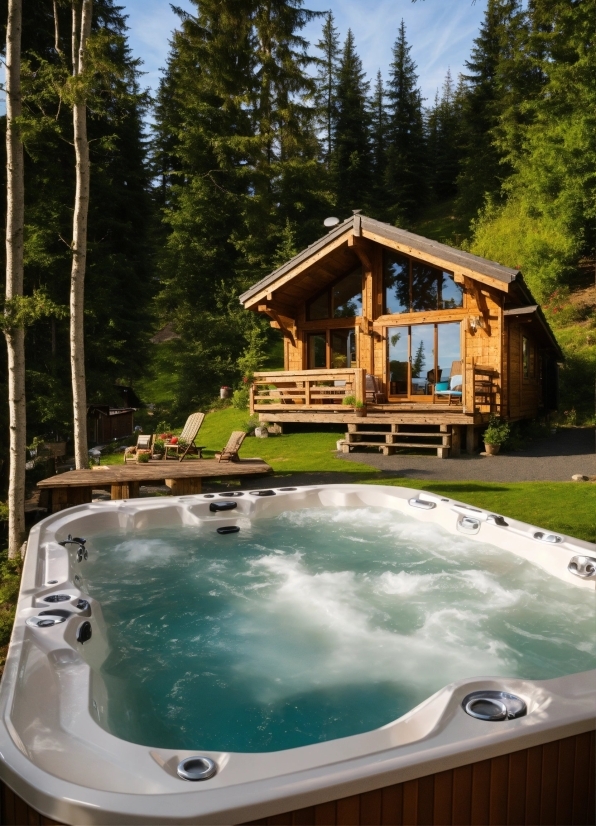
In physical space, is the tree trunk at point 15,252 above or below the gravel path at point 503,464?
above

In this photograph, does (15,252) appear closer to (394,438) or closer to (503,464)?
(394,438)

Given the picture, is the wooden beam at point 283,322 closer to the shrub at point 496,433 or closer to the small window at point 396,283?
the small window at point 396,283

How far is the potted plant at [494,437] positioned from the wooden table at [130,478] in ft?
14.7

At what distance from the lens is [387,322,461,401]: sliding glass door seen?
1312 cm

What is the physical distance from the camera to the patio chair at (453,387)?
41.1 ft

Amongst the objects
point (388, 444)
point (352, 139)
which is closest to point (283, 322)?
point (388, 444)

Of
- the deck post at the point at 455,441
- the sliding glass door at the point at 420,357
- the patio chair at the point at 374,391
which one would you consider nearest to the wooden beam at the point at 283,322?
the patio chair at the point at 374,391

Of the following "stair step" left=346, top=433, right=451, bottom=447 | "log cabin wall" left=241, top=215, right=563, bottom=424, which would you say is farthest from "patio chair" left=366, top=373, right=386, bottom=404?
"stair step" left=346, top=433, right=451, bottom=447

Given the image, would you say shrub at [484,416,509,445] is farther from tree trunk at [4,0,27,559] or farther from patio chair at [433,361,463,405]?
tree trunk at [4,0,27,559]

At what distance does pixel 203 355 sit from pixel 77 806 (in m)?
18.9

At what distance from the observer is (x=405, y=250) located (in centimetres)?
1245

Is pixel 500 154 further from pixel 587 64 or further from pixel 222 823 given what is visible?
pixel 222 823

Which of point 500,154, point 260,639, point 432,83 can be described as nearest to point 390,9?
point 260,639

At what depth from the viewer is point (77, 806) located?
1.60m
